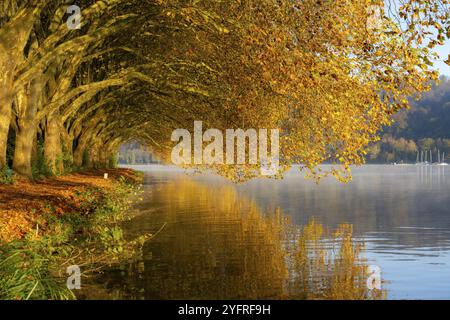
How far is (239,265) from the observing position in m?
15.1

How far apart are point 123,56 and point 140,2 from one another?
12.7m

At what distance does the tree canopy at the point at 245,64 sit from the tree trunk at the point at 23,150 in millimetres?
57

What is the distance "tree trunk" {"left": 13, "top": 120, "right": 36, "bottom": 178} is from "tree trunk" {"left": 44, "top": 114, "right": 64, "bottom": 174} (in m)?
6.31

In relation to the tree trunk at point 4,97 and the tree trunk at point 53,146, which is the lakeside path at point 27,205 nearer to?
the tree trunk at point 4,97

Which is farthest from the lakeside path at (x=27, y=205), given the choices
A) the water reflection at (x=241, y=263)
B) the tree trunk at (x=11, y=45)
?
the tree trunk at (x=11, y=45)

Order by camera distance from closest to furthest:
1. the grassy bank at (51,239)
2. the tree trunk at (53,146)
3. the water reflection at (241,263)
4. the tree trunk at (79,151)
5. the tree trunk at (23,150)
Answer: the grassy bank at (51,239) → the water reflection at (241,263) → the tree trunk at (23,150) → the tree trunk at (53,146) → the tree trunk at (79,151)

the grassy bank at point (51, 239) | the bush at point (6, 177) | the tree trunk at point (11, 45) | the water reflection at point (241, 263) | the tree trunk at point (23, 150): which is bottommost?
the water reflection at point (241, 263)

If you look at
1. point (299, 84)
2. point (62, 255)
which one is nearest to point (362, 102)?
point (299, 84)

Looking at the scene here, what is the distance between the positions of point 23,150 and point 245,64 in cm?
1384

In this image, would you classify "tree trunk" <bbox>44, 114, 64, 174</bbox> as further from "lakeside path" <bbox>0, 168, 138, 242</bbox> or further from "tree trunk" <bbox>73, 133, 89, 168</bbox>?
"tree trunk" <bbox>73, 133, 89, 168</bbox>

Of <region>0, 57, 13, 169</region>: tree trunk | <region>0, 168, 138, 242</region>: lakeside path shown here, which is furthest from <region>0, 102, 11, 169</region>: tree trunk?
<region>0, 168, 138, 242</region>: lakeside path

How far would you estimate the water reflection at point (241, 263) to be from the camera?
12.0m

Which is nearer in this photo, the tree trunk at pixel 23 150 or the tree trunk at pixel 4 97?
the tree trunk at pixel 4 97

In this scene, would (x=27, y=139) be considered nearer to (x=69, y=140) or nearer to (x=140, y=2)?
(x=140, y=2)
